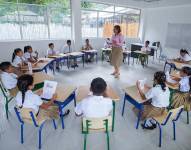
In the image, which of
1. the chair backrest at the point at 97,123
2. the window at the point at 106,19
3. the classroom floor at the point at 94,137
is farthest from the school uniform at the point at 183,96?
the window at the point at 106,19

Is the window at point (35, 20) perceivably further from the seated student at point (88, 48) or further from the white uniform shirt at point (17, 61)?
the white uniform shirt at point (17, 61)

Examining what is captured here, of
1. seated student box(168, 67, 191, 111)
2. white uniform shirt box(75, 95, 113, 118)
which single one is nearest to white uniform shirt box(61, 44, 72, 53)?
seated student box(168, 67, 191, 111)

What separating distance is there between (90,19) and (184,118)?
19.7 ft

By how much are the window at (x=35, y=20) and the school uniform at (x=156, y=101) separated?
5.43m

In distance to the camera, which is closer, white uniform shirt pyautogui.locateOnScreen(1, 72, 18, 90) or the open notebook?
the open notebook

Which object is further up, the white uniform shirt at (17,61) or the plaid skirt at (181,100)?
the white uniform shirt at (17,61)

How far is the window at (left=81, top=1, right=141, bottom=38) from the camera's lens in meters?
7.48

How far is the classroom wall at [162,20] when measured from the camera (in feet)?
23.8

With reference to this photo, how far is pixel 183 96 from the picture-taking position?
2.88m

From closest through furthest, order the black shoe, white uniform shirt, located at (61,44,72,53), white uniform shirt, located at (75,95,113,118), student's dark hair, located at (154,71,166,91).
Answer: white uniform shirt, located at (75,95,113,118), student's dark hair, located at (154,71,166,91), the black shoe, white uniform shirt, located at (61,44,72,53)

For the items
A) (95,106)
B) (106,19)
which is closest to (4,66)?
(95,106)

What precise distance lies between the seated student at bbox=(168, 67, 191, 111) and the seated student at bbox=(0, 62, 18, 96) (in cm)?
296

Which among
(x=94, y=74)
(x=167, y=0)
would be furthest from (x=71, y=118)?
(x=167, y=0)

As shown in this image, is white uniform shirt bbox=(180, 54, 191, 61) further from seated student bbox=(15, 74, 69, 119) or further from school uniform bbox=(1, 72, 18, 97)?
school uniform bbox=(1, 72, 18, 97)
